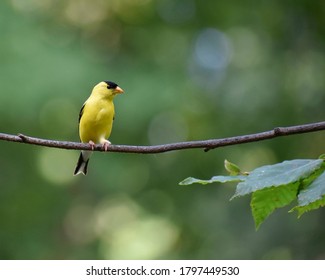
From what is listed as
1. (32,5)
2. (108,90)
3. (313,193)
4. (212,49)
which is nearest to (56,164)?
(32,5)

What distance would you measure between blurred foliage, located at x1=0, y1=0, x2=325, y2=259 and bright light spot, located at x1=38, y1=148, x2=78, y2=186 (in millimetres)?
19

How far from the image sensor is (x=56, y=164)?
29.6 feet

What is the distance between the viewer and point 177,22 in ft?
A: 31.6

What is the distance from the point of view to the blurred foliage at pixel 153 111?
25.2 ft

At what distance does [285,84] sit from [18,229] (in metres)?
4.08

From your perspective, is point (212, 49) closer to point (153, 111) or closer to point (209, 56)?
point (209, 56)

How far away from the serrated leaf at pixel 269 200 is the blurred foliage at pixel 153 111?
19.6 feet

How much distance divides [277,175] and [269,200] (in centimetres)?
7

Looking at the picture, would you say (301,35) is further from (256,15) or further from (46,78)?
(46,78)

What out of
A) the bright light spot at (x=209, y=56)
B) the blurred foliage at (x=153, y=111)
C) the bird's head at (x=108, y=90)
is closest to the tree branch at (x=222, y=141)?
the bird's head at (x=108, y=90)

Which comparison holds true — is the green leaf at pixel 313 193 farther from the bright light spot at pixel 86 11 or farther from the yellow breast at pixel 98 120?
the bright light spot at pixel 86 11

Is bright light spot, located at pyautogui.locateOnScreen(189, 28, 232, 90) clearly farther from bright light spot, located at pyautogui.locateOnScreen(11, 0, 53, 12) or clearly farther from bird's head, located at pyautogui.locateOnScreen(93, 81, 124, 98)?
bird's head, located at pyautogui.locateOnScreen(93, 81, 124, 98)

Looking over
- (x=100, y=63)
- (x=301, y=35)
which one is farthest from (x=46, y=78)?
(x=301, y=35)

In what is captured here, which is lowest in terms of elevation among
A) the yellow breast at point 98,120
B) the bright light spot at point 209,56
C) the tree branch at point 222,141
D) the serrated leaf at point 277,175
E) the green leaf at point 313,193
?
the green leaf at point 313,193
